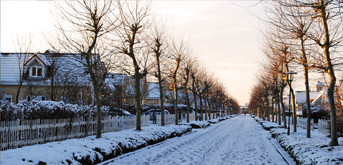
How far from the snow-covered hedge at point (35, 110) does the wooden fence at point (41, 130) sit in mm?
436

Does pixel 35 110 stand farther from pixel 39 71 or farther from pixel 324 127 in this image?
pixel 39 71

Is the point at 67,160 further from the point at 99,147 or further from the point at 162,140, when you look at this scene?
the point at 162,140

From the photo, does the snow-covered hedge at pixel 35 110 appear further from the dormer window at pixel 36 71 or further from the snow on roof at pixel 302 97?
the snow on roof at pixel 302 97

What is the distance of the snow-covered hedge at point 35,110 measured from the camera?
41.6 ft

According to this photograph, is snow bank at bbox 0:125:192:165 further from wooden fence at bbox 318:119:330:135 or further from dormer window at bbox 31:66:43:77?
dormer window at bbox 31:66:43:77

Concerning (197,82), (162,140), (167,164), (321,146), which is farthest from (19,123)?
(197,82)

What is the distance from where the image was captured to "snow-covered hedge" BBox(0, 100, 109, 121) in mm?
12688

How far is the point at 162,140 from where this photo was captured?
65.7 feet

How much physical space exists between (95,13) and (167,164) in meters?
7.86

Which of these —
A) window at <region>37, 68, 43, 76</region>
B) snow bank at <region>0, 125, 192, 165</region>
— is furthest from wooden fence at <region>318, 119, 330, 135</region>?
window at <region>37, 68, 43, 76</region>

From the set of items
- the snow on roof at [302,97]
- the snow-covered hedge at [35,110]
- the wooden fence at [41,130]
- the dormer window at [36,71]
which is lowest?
the wooden fence at [41,130]

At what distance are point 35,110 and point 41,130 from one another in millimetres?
1140

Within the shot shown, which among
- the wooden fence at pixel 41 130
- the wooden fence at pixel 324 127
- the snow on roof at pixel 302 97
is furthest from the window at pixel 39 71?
the snow on roof at pixel 302 97

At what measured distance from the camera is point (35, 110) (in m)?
14.1
